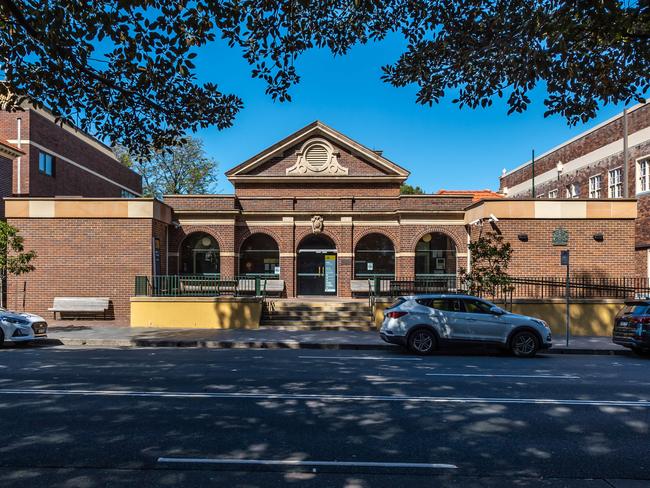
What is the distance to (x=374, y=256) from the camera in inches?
931

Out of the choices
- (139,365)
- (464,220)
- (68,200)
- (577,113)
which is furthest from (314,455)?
(464,220)

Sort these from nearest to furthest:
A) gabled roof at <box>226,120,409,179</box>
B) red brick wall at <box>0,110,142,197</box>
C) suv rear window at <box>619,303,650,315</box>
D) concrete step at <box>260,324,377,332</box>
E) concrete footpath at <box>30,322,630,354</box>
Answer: suv rear window at <box>619,303,650,315</box> < concrete footpath at <box>30,322,630,354</box> < concrete step at <box>260,324,377,332</box> < gabled roof at <box>226,120,409,179</box> < red brick wall at <box>0,110,142,197</box>

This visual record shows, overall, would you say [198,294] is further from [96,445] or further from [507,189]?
[507,189]

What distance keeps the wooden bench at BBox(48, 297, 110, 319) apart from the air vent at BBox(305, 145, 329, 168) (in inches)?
469

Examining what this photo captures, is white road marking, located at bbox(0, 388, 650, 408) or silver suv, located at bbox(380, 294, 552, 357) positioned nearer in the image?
white road marking, located at bbox(0, 388, 650, 408)

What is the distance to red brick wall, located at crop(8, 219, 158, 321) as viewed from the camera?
18.5m

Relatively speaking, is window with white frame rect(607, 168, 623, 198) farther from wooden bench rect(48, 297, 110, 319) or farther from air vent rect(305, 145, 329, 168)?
wooden bench rect(48, 297, 110, 319)

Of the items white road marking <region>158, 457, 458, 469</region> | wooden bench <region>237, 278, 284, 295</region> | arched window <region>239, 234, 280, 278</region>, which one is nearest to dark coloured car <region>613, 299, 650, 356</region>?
white road marking <region>158, 457, 458, 469</region>

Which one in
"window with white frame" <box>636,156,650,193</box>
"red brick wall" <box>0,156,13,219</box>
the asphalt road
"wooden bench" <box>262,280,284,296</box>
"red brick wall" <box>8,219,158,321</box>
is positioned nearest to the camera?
the asphalt road

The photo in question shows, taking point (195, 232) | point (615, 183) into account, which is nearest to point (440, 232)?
point (615, 183)

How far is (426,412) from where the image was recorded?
22.1ft

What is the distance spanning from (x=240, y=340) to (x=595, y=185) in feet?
79.1

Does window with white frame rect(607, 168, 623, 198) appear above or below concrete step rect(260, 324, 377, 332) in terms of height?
above

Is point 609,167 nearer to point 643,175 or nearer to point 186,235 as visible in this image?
point 643,175
